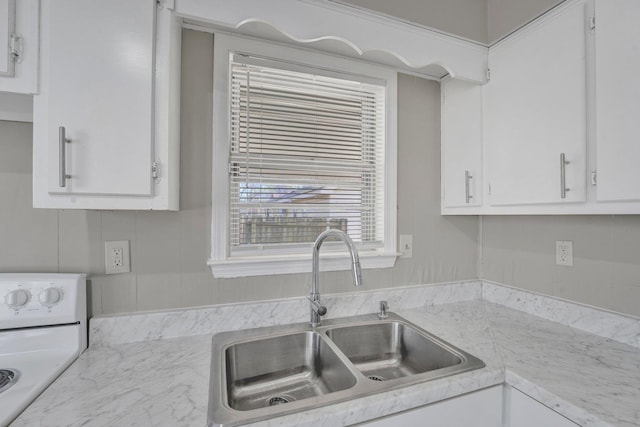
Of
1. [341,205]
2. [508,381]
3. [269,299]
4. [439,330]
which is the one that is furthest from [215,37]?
[508,381]

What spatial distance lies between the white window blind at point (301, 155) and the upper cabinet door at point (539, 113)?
53cm

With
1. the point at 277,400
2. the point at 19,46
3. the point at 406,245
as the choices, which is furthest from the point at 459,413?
the point at 19,46

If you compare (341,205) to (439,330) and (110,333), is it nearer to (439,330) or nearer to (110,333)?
(439,330)

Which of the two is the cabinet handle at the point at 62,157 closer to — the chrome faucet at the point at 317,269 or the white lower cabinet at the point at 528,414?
the chrome faucet at the point at 317,269

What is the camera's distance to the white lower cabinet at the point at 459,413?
813mm

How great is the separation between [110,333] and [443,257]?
1.61 meters

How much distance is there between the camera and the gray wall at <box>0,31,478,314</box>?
3.45 ft

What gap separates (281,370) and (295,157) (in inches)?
36.4

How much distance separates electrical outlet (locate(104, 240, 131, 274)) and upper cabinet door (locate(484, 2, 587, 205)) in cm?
162

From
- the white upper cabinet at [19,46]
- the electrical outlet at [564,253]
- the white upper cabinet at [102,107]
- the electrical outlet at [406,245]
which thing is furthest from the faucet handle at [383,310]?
the white upper cabinet at [19,46]

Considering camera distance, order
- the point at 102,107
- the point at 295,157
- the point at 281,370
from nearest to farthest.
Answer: the point at 102,107, the point at 281,370, the point at 295,157

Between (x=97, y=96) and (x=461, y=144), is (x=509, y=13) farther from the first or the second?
(x=97, y=96)

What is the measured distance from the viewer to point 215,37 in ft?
4.06

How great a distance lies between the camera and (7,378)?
853 mm
